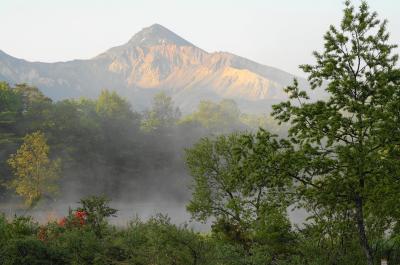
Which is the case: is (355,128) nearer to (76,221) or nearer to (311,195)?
(311,195)

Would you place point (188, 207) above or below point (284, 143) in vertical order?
below

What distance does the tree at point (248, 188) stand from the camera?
1402 centimetres

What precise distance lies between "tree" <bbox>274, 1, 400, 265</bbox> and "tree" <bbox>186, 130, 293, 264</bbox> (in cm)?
78

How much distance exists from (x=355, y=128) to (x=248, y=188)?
3.95m

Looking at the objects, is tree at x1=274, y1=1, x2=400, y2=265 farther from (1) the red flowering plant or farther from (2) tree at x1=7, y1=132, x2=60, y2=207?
(2) tree at x1=7, y1=132, x2=60, y2=207

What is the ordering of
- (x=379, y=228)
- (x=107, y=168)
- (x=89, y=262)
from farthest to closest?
(x=107, y=168)
(x=89, y=262)
(x=379, y=228)

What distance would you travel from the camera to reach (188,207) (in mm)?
32000

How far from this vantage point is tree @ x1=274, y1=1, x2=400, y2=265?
12.7m

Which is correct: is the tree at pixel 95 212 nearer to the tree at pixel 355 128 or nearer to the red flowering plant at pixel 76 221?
the red flowering plant at pixel 76 221

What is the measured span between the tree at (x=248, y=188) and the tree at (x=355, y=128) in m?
0.78

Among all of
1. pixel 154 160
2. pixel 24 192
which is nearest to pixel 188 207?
pixel 24 192

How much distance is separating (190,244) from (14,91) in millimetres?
75622

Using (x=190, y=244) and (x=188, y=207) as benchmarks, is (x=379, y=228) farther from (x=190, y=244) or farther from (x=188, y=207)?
(x=188, y=207)

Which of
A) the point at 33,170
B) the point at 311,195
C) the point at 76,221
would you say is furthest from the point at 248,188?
the point at 33,170
